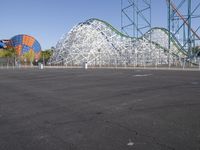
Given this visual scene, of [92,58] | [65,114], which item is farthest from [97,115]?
[92,58]

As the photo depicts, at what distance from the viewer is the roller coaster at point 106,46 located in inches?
2229

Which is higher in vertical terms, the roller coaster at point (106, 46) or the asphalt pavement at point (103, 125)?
the roller coaster at point (106, 46)

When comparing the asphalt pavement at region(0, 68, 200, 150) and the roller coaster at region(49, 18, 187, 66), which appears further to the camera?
the roller coaster at region(49, 18, 187, 66)

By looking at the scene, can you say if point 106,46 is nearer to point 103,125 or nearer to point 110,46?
point 110,46

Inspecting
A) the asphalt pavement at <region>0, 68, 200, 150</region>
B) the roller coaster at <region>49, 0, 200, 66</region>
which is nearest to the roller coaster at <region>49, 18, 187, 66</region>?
the roller coaster at <region>49, 0, 200, 66</region>

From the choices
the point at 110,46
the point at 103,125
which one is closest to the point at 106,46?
the point at 110,46

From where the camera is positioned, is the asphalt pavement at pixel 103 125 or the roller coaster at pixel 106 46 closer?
the asphalt pavement at pixel 103 125

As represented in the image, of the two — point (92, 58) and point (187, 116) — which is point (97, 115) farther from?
point (92, 58)

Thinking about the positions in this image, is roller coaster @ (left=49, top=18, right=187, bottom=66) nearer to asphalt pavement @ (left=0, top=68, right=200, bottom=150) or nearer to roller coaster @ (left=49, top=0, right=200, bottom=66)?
roller coaster @ (left=49, top=0, right=200, bottom=66)

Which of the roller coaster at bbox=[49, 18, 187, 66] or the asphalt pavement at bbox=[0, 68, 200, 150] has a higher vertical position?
the roller coaster at bbox=[49, 18, 187, 66]

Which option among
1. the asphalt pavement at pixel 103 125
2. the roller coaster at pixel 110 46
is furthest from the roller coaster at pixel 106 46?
the asphalt pavement at pixel 103 125

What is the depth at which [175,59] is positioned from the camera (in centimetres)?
4916

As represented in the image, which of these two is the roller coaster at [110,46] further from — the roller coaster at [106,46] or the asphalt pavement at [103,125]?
the asphalt pavement at [103,125]

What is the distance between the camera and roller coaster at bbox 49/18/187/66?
56625 mm
